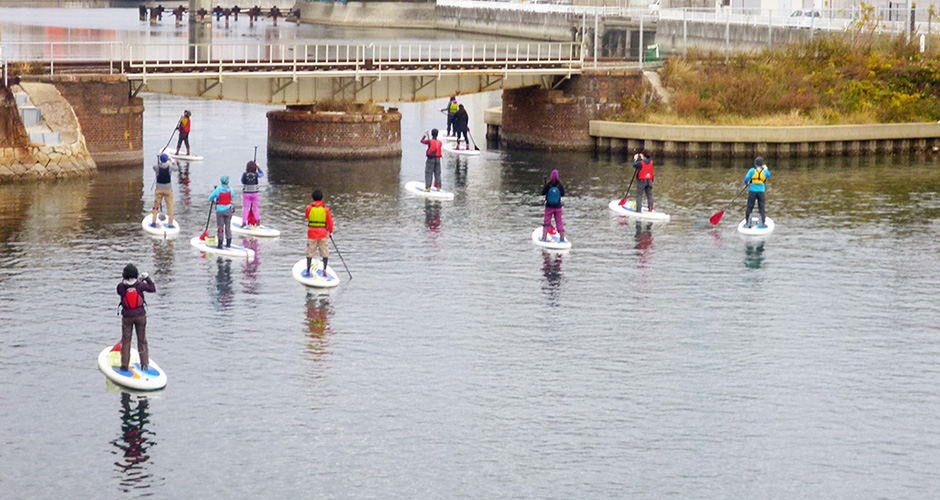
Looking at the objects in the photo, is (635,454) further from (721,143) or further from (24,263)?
(721,143)

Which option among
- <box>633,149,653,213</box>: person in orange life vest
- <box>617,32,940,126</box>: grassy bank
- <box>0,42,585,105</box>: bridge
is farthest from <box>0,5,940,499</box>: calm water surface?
<box>617,32,940,126</box>: grassy bank

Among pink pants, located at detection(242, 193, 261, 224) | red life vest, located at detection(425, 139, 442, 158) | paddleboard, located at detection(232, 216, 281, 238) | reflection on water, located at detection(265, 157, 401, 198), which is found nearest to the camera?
pink pants, located at detection(242, 193, 261, 224)

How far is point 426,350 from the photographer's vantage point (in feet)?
95.1

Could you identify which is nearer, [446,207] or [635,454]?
[635,454]

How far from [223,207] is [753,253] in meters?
14.6

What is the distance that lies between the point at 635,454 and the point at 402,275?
13709mm

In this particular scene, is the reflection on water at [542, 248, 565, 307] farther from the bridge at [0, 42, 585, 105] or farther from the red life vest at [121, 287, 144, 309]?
the bridge at [0, 42, 585, 105]

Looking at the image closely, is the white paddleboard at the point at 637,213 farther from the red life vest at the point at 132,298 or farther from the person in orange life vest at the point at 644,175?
the red life vest at the point at 132,298

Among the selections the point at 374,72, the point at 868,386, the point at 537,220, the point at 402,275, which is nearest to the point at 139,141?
the point at 374,72

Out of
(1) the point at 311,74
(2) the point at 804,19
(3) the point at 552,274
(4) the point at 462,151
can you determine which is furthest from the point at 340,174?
(2) the point at 804,19

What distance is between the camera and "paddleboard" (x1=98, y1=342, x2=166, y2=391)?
26.0 metres

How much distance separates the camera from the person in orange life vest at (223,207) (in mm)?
35969

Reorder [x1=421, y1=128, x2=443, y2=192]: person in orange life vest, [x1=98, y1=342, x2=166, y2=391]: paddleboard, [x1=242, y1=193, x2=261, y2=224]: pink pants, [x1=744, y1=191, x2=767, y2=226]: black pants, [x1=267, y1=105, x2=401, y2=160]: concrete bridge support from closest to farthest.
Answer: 1. [x1=98, y1=342, x2=166, y2=391]: paddleboard
2. [x1=242, y1=193, x2=261, y2=224]: pink pants
3. [x1=744, y1=191, x2=767, y2=226]: black pants
4. [x1=421, y1=128, x2=443, y2=192]: person in orange life vest
5. [x1=267, y1=105, x2=401, y2=160]: concrete bridge support

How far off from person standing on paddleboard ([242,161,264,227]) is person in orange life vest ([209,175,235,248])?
6.50 ft
